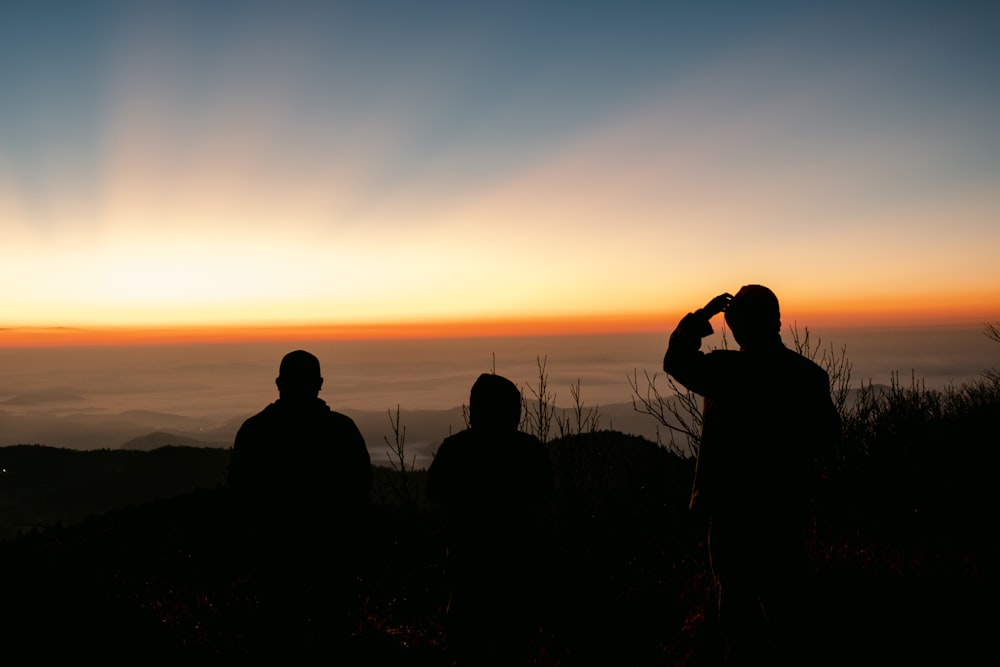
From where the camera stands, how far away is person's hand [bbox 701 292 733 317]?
3.60m

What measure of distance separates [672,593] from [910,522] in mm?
4457

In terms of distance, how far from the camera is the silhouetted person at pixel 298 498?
4090 millimetres

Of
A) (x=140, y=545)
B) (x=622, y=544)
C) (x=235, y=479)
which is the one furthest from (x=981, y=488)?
(x=140, y=545)

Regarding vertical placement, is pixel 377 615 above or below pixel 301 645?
below

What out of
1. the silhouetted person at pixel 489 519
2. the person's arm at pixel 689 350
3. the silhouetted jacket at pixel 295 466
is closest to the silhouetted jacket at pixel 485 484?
the silhouetted person at pixel 489 519

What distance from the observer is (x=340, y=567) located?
436cm

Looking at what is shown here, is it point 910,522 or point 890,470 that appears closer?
point 910,522

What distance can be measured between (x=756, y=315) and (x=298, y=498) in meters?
3.36

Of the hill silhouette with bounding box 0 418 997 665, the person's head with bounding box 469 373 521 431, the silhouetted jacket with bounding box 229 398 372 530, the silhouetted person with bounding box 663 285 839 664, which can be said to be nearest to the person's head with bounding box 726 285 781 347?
the silhouetted person with bounding box 663 285 839 664

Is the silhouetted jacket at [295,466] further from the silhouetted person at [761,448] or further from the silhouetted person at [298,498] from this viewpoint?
the silhouetted person at [761,448]

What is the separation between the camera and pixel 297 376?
402 centimetres

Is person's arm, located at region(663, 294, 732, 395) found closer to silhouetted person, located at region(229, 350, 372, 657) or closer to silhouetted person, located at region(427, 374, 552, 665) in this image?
silhouetted person, located at region(427, 374, 552, 665)

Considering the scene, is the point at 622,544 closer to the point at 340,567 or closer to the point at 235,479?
the point at 340,567

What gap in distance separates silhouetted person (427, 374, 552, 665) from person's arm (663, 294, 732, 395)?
0.99 m
